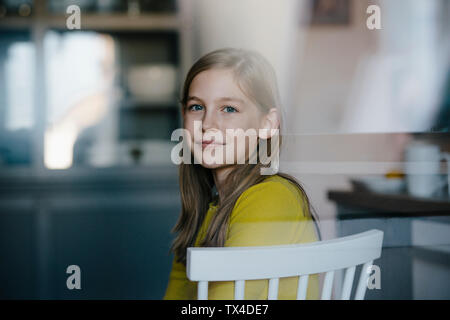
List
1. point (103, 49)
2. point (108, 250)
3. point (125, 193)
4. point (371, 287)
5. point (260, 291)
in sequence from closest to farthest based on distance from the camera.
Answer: point (260, 291), point (371, 287), point (108, 250), point (125, 193), point (103, 49)

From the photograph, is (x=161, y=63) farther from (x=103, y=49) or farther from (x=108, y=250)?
(x=108, y=250)

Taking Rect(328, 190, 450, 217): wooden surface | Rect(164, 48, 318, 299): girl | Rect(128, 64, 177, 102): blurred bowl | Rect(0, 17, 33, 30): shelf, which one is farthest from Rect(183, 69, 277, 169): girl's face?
Rect(0, 17, 33, 30): shelf

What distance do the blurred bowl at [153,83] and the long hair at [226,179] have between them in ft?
3.56

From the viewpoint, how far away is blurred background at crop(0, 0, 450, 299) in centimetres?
77

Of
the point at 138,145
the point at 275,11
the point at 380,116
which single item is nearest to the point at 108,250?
the point at 380,116

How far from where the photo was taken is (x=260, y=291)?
0.59 meters

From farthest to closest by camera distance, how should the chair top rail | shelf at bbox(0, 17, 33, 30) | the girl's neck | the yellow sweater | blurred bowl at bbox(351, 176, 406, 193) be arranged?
shelf at bbox(0, 17, 33, 30) → blurred bowl at bbox(351, 176, 406, 193) → the girl's neck → the yellow sweater → the chair top rail

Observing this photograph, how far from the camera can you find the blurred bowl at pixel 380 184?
2.66 feet

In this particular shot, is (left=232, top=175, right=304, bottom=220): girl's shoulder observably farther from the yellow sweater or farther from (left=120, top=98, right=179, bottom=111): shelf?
(left=120, top=98, right=179, bottom=111): shelf

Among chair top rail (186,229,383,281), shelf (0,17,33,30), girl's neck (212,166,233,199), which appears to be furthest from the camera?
shelf (0,17,33,30)

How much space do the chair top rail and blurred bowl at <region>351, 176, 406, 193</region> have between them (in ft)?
0.95

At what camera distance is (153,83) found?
1.87m

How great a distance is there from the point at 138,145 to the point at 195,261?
143 centimetres

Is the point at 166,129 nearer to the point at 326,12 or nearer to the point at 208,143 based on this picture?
the point at 326,12
